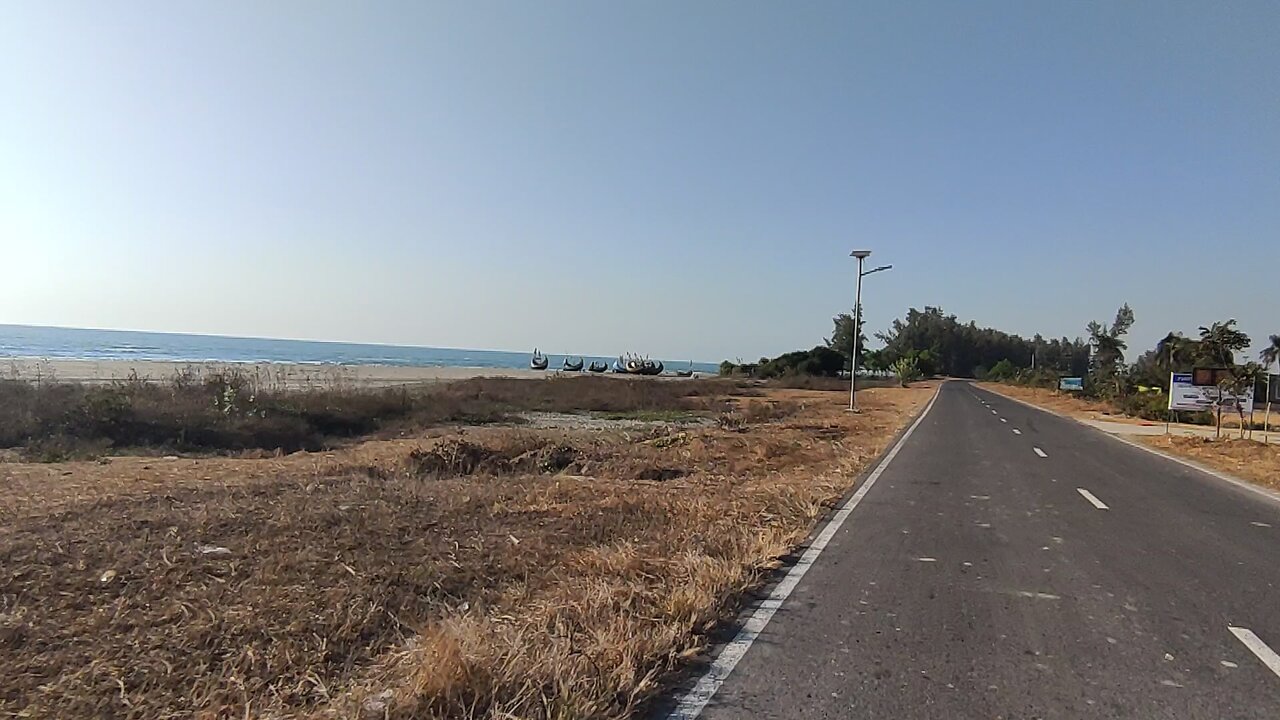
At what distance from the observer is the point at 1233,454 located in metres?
21.9

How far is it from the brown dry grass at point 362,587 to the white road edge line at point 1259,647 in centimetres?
336

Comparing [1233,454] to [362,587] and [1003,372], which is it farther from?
[1003,372]

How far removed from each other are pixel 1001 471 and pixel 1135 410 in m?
34.0

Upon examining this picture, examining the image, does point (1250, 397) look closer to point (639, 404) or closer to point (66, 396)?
point (639, 404)

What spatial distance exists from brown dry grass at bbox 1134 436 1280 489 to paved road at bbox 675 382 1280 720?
5.67m

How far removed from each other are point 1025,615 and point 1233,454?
2031 centimetres

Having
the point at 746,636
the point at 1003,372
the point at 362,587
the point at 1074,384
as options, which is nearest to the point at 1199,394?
the point at 746,636

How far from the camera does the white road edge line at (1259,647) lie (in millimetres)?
5109

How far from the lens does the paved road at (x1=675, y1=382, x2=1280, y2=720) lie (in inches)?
176

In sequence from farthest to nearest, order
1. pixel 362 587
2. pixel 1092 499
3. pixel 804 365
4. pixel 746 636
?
pixel 804 365 < pixel 1092 499 < pixel 362 587 < pixel 746 636

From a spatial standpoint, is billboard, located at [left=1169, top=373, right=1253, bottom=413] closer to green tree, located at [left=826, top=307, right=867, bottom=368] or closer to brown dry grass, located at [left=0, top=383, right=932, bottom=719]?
brown dry grass, located at [left=0, top=383, right=932, bottom=719]

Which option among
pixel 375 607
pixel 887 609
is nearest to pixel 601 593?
pixel 375 607

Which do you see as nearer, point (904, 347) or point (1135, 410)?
point (1135, 410)

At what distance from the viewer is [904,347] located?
157250 mm
